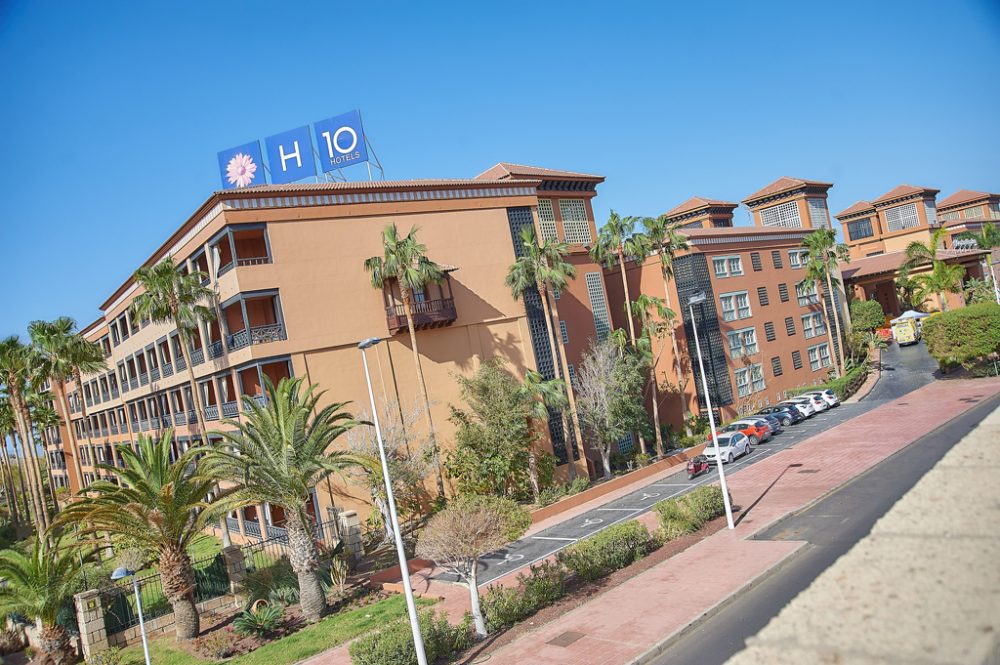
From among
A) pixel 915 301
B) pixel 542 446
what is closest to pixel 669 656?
pixel 542 446

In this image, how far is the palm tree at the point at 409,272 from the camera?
31.0m

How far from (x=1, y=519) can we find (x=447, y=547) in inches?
2393

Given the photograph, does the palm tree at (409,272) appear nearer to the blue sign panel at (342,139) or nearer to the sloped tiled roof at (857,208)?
the blue sign panel at (342,139)

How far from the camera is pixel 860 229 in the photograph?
85.8m

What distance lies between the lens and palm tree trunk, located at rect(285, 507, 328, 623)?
21250 millimetres

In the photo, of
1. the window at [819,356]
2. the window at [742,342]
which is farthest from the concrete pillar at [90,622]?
the window at [819,356]

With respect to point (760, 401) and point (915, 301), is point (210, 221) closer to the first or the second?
point (760, 401)

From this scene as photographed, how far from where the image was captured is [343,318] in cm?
3203

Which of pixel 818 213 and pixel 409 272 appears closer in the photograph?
pixel 409 272

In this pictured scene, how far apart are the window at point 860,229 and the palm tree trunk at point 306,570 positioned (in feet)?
275

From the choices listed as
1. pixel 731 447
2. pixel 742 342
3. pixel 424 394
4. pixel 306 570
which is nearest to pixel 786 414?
pixel 742 342

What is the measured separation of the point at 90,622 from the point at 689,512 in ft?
63.9

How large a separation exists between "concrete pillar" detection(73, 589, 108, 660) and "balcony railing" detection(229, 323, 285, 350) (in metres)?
12.3

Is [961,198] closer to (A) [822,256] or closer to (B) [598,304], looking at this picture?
(A) [822,256]
